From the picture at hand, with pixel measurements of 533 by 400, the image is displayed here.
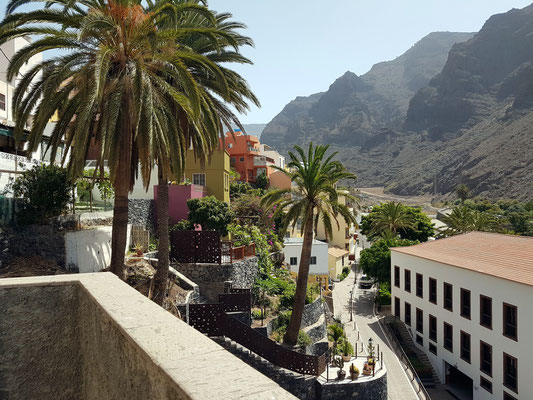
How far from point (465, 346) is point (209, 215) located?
1852cm

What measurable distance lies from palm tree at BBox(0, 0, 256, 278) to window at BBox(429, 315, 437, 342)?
2448 centimetres

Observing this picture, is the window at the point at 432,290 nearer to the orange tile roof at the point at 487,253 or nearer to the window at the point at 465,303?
the orange tile roof at the point at 487,253

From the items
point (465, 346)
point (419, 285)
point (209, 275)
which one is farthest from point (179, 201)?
point (465, 346)

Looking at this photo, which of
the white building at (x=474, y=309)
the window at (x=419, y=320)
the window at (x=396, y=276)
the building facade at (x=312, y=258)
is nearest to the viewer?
the white building at (x=474, y=309)

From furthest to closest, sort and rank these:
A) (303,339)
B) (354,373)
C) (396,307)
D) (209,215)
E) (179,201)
Result: (396,307) → (179,201) → (209,215) → (303,339) → (354,373)

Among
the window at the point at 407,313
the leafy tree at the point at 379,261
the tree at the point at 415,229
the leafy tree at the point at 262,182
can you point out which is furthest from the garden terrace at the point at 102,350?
the leafy tree at the point at 262,182

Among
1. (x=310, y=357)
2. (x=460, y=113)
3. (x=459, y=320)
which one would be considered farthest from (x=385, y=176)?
(x=310, y=357)

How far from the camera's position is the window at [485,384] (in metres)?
21.8

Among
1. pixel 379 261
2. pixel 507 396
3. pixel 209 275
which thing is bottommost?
pixel 507 396

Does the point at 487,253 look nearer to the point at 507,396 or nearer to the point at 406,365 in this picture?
the point at 507,396

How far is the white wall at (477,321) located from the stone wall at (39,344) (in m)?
21.1

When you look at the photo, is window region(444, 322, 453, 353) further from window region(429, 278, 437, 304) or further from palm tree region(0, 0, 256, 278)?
palm tree region(0, 0, 256, 278)

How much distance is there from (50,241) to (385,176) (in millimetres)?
174686

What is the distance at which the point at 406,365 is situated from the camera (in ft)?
84.8
